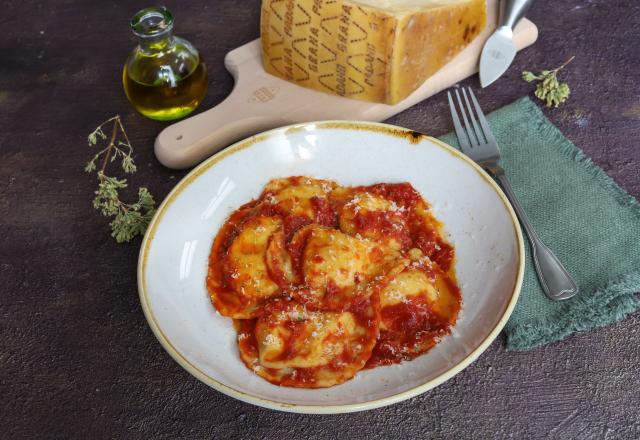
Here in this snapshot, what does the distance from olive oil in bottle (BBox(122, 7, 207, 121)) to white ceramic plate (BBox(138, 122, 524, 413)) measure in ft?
1.44

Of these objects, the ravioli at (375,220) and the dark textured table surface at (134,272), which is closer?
the dark textured table surface at (134,272)

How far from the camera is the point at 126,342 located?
6.10 feet

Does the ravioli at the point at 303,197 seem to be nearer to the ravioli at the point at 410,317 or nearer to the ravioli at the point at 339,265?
the ravioli at the point at 339,265

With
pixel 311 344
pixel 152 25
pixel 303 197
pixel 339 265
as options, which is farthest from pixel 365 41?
pixel 311 344

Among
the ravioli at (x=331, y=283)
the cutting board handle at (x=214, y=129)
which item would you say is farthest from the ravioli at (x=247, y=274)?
the cutting board handle at (x=214, y=129)

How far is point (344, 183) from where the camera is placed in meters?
2.09

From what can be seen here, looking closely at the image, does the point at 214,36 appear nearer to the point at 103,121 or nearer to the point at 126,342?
the point at 103,121

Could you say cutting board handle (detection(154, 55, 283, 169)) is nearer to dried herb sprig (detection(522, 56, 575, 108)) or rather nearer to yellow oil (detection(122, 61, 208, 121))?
yellow oil (detection(122, 61, 208, 121))

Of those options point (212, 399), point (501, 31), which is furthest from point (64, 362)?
point (501, 31)

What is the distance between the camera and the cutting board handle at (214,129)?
2.20 m

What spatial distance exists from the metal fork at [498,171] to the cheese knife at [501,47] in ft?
0.48

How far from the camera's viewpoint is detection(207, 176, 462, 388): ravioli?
63.2 inches

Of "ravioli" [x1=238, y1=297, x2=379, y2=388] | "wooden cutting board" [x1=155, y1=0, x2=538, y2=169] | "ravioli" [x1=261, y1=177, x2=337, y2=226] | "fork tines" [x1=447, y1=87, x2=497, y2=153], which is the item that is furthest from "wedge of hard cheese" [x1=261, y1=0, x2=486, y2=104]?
"ravioli" [x1=238, y1=297, x2=379, y2=388]

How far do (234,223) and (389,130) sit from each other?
1.91ft
